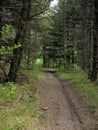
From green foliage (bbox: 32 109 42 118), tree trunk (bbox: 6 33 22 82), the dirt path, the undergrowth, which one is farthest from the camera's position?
tree trunk (bbox: 6 33 22 82)

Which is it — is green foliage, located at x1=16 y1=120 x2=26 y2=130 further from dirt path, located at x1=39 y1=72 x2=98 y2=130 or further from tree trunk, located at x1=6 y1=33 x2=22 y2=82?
tree trunk, located at x1=6 y1=33 x2=22 y2=82

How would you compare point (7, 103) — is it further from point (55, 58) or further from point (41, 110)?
point (55, 58)

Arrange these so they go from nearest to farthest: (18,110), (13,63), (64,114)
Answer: (18,110), (64,114), (13,63)

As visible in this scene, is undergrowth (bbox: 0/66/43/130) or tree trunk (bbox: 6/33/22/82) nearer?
undergrowth (bbox: 0/66/43/130)

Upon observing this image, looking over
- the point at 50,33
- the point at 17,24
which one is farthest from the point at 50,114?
the point at 50,33

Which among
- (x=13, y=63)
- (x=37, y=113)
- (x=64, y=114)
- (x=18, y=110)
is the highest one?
(x=13, y=63)

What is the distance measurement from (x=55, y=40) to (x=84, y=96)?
80.3 ft

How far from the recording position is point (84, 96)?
13.1 metres

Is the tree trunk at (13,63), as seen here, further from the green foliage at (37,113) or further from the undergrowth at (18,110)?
the green foliage at (37,113)

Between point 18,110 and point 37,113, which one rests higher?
point 18,110

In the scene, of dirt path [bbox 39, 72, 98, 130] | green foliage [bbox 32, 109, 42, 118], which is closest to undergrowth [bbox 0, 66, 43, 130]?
green foliage [bbox 32, 109, 42, 118]

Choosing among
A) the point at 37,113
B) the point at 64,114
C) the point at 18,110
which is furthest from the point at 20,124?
the point at 64,114

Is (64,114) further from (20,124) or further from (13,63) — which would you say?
(13,63)

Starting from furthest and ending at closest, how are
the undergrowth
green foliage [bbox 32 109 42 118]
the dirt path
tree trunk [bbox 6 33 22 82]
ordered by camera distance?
tree trunk [bbox 6 33 22 82]
green foliage [bbox 32 109 42 118]
the dirt path
the undergrowth
